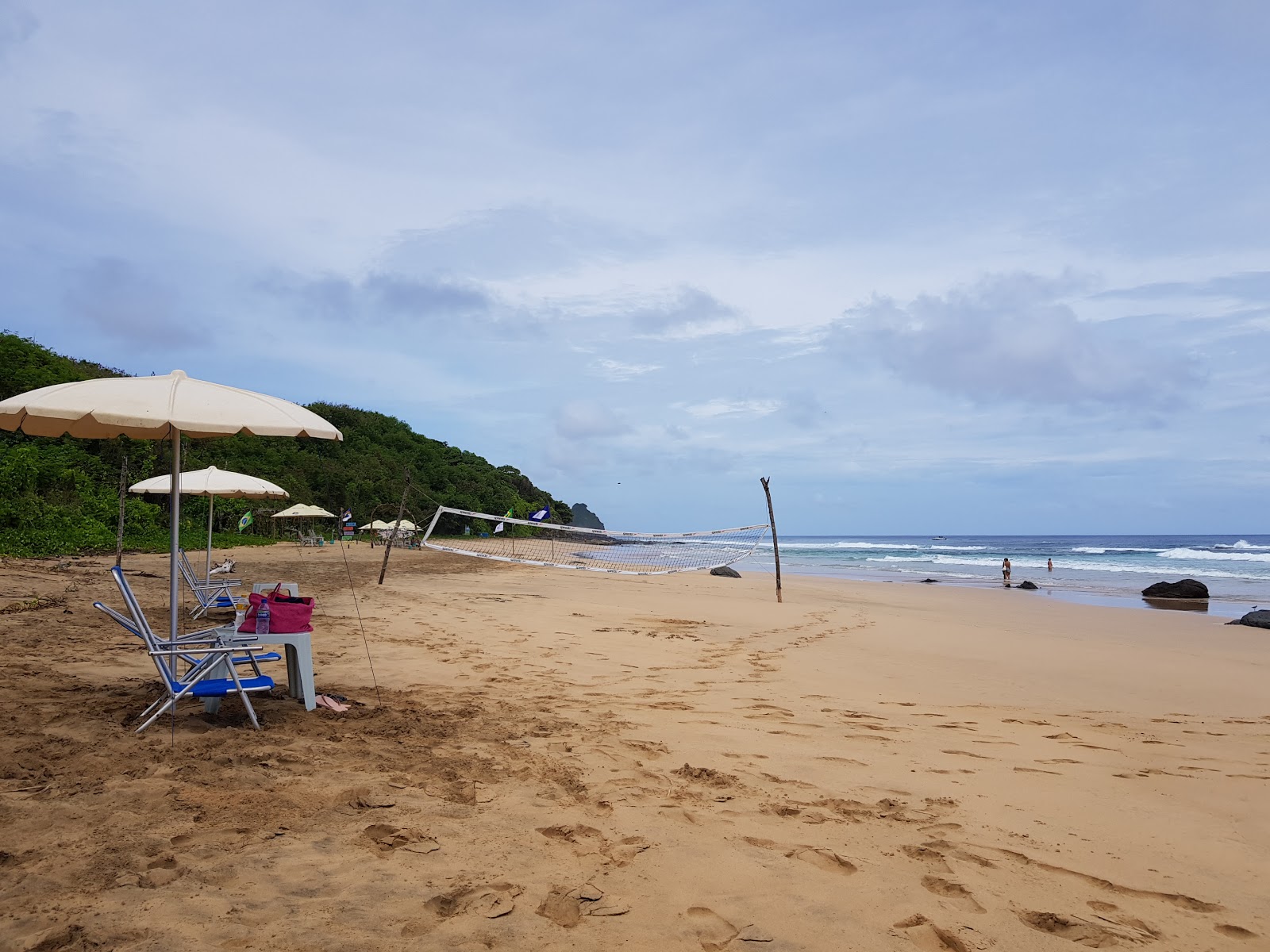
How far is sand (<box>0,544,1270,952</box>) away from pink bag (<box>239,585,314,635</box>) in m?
0.48

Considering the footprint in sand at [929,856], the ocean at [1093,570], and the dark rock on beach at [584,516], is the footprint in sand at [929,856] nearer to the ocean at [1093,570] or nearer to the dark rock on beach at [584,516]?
the ocean at [1093,570]

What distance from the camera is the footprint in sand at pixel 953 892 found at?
2.66m

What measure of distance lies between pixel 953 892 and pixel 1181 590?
66.6 feet

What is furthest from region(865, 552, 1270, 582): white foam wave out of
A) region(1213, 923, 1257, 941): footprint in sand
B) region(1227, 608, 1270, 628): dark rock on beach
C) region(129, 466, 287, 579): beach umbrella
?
region(1213, 923, 1257, 941): footprint in sand

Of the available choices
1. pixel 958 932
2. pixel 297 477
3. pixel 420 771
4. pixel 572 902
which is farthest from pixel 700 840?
pixel 297 477

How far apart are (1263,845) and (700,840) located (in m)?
2.50

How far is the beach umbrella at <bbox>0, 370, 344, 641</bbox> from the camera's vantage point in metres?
3.96

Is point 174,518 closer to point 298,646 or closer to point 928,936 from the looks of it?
point 298,646

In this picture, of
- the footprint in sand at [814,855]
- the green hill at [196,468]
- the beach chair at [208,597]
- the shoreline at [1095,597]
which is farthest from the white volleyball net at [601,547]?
the footprint in sand at [814,855]

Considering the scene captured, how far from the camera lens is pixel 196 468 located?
96.5 ft

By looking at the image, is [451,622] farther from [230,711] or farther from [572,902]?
[572,902]

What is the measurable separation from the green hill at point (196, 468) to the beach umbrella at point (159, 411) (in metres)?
8.67

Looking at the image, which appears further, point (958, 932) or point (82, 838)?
point (82, 838)

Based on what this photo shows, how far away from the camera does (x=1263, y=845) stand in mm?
3406
